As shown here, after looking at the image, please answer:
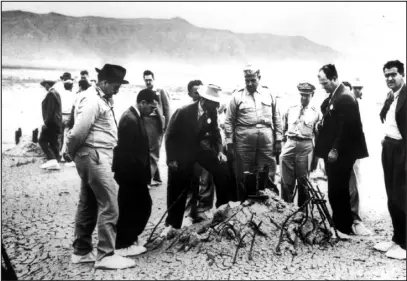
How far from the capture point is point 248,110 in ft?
16.3

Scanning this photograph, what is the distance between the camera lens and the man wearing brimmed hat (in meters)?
4.28

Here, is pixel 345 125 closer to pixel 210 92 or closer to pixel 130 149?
pixel 210 92

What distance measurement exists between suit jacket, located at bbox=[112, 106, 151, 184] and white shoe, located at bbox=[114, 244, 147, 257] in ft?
2.18

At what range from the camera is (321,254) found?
3.67m

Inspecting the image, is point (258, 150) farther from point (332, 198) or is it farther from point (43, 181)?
point (43, 181)

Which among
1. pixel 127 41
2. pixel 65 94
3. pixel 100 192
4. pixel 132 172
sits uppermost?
pixel 127 41

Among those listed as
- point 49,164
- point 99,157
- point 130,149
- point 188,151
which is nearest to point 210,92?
point 188,151

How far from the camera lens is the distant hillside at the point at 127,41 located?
502 cm

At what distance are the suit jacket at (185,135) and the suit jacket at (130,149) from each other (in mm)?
572

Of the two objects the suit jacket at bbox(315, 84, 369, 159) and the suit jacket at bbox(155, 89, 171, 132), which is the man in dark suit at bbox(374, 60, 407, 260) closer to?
the suit jacket at bbox(315, 84, 369, 159)

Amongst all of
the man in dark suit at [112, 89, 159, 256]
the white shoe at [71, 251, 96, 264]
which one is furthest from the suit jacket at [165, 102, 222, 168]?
the white shoe at [71, 251, 96, 264]

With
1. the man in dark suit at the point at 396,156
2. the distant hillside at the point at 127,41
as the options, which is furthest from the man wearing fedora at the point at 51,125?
the man in dark suit at the point at 396,156

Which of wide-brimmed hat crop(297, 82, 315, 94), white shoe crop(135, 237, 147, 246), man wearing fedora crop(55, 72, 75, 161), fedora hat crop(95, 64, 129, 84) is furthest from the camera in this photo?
man wearing fedora crop(55, 72, 75, 161)

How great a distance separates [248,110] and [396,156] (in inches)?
74.5
